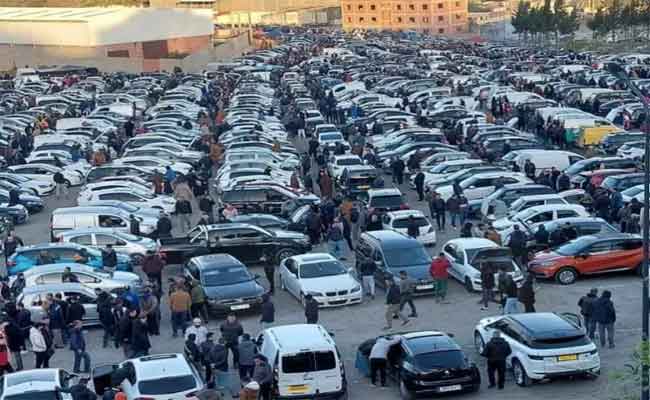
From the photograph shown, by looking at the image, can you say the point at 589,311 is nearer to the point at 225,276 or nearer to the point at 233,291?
the point at 233,291

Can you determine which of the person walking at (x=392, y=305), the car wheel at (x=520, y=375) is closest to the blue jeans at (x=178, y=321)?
the person walking at (x=392, y=305)

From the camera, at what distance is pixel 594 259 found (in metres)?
27.3

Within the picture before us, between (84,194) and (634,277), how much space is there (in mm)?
16946

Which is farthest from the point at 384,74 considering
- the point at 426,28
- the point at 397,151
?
the point at 426,28

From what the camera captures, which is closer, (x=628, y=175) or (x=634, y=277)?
(x=634, y=277)

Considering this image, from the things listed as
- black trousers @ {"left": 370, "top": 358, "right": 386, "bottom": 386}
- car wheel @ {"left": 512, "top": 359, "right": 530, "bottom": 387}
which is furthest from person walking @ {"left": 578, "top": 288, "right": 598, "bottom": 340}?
black trousers @ {"left": 370, "top": 358, "right": 386, "bottom": 386}

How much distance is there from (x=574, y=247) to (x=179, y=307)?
908 centimetres

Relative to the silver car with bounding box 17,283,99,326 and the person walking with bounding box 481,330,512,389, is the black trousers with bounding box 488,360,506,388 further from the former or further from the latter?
the silver car with bounding box 17,283,99,326

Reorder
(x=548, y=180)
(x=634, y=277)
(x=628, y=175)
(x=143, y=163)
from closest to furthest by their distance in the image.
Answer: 1. (x=634, y=277)
2. (x=628, y=175)
3. (x=548, y=180)
4. (x=143, y=163)

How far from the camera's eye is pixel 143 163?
42.1m

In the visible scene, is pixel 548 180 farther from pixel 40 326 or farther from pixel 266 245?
pixel 40 326

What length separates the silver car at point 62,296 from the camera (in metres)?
25.0

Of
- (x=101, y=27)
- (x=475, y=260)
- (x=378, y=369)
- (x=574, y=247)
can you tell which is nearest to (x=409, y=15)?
(x=101, y=27)

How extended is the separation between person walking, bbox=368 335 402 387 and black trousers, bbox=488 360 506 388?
5.16 ft
